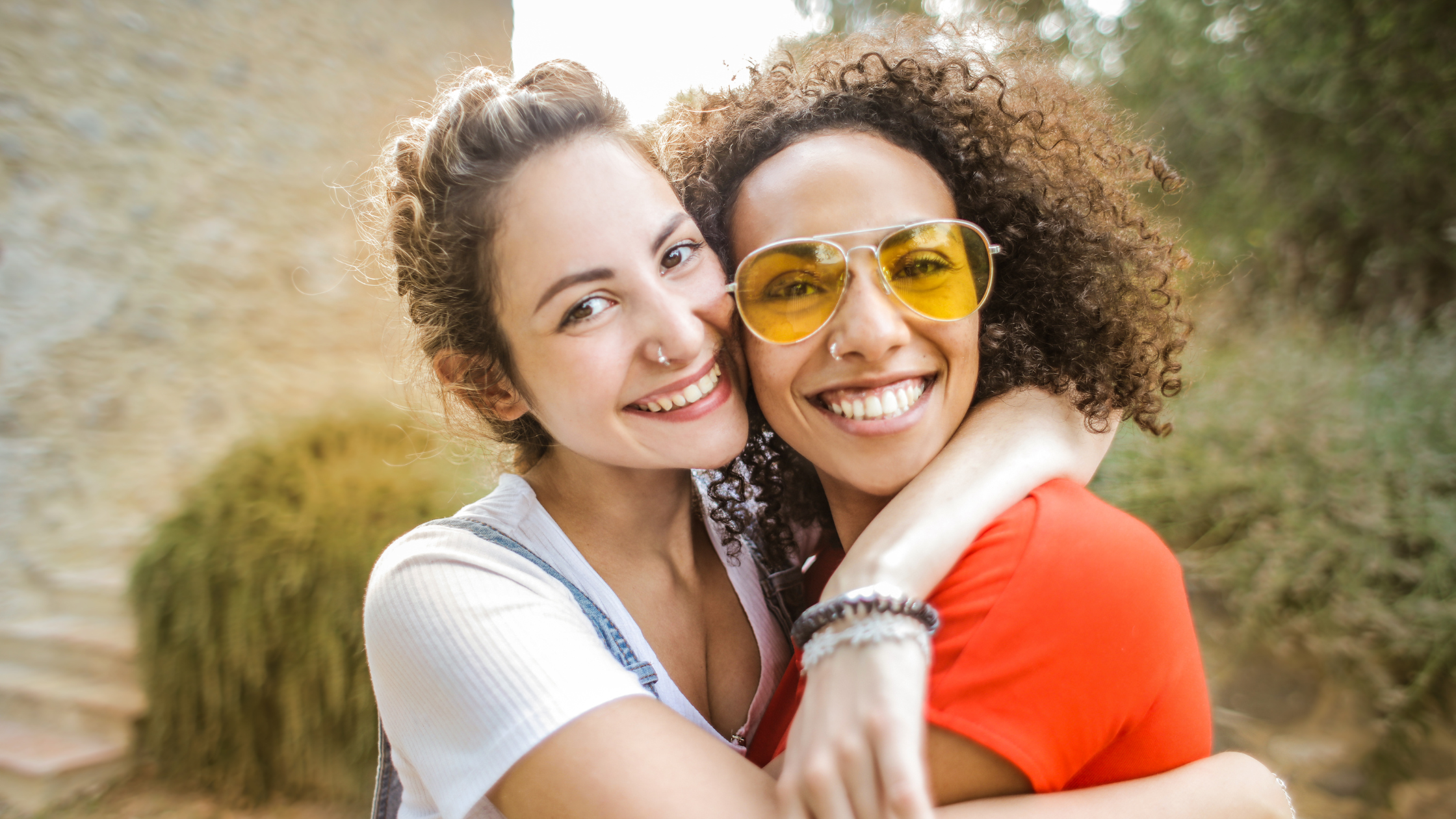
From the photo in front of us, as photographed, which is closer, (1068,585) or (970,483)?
(1068,585)

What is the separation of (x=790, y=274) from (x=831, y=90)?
466mm

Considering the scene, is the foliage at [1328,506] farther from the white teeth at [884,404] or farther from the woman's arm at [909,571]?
the white teeth at [884,404]

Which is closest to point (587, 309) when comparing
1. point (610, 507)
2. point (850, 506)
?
point (610, 507)

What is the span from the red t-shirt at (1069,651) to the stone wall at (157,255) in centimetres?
478

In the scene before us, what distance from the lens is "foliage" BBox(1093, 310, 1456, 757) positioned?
3594 millimetres

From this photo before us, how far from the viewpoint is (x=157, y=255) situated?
6.44m

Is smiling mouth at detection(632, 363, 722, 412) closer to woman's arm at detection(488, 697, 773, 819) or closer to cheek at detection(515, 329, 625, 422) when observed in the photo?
cheek at detection(515, 329, 625, 422)

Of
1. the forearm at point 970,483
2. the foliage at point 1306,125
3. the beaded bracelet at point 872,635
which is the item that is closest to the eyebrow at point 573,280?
the forearm at point 970,483

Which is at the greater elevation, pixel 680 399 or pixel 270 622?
pixel 680 399

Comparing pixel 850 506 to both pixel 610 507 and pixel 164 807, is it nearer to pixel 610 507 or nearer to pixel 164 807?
pixel 610 507

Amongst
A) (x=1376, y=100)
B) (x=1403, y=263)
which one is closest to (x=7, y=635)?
(x=1376, y=100)

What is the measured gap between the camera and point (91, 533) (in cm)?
602

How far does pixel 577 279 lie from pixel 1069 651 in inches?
41.0

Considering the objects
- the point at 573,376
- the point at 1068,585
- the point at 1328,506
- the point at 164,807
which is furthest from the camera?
the point at 164,807
